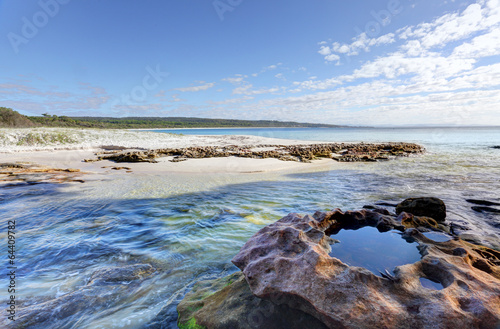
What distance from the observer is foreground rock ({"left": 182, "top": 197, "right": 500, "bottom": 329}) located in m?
1.95

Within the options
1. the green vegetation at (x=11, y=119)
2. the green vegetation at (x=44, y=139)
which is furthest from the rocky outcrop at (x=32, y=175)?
the green vegetation at (x=11, y=119)

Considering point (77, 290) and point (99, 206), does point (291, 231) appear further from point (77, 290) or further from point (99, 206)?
point (99, 206)

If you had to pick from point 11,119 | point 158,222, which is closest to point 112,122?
point 11,119

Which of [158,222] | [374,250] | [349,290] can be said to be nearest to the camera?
[349,290]

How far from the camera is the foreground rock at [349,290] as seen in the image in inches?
76.7

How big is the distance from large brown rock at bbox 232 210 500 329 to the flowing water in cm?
142

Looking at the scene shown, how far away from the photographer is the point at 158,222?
20.1 ft

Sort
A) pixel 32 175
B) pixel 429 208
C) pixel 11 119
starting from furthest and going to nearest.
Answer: pixel 11 119 → pixel 32 175 → pixel 429 208

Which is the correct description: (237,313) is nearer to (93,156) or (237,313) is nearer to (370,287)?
(370,287)

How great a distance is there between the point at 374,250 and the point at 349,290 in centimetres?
143

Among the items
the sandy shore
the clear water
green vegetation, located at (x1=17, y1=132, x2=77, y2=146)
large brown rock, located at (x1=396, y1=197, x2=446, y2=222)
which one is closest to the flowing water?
large brown rock, located at (x1=396, y1=197, x2=446, y2=222)

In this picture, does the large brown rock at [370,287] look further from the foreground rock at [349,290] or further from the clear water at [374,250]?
the clear water at [374,250]

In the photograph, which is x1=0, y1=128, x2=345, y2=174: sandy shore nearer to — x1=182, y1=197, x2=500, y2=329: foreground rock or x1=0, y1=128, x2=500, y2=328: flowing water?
x1=0, y1=128, x2=500, y2=328: flowing water

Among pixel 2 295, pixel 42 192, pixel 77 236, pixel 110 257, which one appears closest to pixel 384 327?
pixel 110 257
